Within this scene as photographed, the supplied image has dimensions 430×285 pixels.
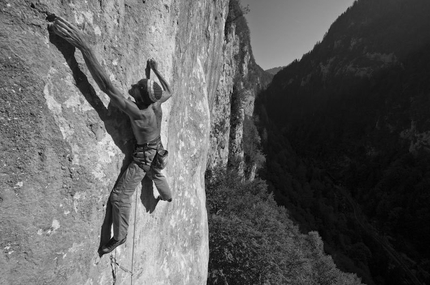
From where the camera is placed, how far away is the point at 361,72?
134 m

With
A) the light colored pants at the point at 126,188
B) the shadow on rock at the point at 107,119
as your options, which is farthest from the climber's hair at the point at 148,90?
the light colored pants at the point at 126,188

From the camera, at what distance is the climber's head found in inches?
141

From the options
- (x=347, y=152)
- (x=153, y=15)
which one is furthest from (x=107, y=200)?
(x=347, y=152)

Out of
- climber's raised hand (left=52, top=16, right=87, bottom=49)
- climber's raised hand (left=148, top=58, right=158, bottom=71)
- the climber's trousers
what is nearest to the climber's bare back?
the climber's trousers

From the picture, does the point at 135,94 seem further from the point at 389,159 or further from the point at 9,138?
the point at 389,159

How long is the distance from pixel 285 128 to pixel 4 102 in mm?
153188

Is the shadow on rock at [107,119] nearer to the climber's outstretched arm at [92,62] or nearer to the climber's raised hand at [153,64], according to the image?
the climber's outstretched arm at [92,62]

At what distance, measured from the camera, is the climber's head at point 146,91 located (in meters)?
3.59

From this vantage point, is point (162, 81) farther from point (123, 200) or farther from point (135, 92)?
point (123, 200)

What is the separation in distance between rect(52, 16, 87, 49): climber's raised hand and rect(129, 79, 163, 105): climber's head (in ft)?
2.91

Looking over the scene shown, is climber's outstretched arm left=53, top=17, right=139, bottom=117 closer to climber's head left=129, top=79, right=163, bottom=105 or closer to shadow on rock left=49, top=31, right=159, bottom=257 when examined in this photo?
shadow on rock left=49, top=31, right=159, bottom=257

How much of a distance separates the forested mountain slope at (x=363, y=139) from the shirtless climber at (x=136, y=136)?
52520 millimetres

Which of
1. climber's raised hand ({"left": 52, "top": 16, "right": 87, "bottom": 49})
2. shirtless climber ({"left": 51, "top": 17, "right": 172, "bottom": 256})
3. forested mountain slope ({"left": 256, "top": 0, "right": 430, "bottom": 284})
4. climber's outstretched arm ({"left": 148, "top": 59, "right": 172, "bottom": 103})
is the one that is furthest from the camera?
forested mountain slope ({"left": 256, "top": 0, "right": 430, "bottom": 284})

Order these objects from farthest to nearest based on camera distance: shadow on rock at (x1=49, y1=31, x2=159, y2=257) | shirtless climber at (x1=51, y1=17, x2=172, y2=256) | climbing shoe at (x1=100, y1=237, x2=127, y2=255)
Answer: climbing shoe at (x1=100, y1=237, x2=127, y2=255) < shirtless climber at (x1=51, y1=17, x2=172, y2=256) < shadow on rock at (x1=49, y1=31, x2=159, y2=257)
